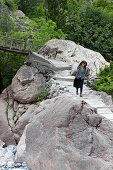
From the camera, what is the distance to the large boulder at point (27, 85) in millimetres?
9891

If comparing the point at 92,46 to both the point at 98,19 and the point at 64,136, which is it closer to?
the point at 98,19

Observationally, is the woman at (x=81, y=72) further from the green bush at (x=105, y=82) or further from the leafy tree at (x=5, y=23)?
the leafy tree at (x=5, y=23)

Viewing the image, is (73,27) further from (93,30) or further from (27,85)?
(27,85)

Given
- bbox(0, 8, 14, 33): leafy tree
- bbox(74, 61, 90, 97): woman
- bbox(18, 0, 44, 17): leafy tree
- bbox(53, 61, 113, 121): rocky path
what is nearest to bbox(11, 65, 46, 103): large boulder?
bbox(53, 61, 113, 121): rocky path

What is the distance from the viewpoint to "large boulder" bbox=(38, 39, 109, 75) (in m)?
11.7

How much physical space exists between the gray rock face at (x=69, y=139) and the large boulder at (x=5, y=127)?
5.57m

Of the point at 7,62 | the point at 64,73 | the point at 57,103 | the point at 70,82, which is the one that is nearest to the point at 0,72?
the point at 7,62

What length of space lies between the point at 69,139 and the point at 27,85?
662cm

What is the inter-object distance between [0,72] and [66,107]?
11.9 metres

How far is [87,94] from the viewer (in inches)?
299

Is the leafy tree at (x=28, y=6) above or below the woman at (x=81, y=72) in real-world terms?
above

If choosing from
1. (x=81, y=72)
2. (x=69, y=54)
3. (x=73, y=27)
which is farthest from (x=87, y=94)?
(x=73, y=27)

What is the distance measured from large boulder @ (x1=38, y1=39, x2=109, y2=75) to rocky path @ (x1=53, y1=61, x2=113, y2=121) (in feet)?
4.96

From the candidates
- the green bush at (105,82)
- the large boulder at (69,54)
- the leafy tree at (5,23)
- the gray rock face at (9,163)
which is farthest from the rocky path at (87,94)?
the leafy tree at (5,23)
